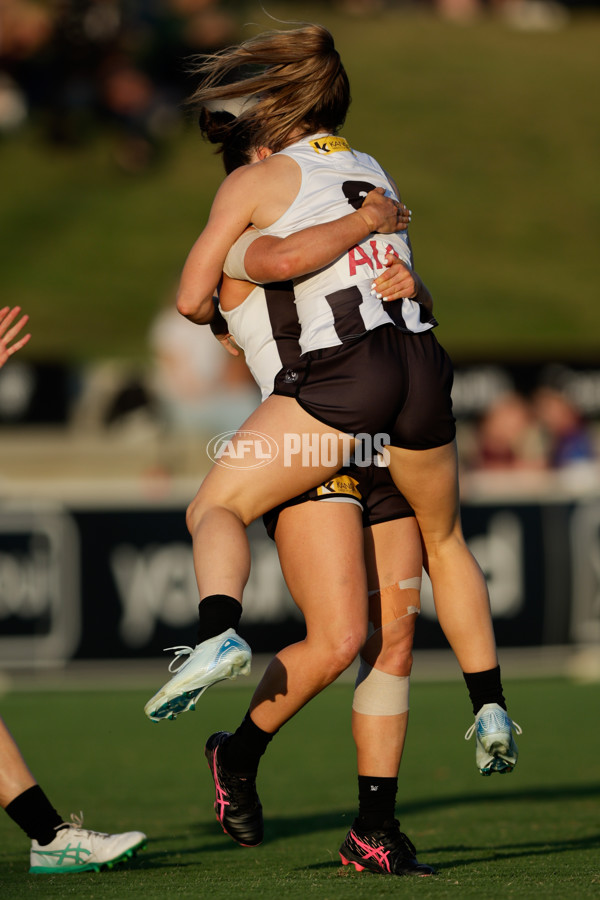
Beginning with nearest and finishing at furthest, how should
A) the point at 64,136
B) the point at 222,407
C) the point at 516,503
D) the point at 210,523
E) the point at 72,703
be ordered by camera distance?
the point at 210,523 → the point at 72,703 → the point at 516,503 → the point at 222,407 → the point at 64,136

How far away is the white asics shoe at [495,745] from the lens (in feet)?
11.1

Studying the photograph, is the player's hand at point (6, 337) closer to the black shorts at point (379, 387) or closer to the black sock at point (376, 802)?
the black shorts at point (379, 387)

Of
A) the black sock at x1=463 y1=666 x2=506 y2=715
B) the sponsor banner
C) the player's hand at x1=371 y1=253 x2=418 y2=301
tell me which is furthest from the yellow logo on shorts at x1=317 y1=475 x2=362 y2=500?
the sponsor banner

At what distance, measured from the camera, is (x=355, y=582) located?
11.1ft

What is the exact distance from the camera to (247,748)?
139 inches

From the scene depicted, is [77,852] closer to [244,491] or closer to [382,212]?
[244,491]

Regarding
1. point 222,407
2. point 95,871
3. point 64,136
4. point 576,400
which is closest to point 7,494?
point 222,407

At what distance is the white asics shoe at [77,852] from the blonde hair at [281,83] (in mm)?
2018

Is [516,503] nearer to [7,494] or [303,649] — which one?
[7,494]

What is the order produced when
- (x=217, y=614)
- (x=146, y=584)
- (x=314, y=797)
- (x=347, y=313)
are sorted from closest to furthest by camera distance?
(x=217, y=614) → (x=347, y=313) → (x=314, y=797) → (x=146, y=584)

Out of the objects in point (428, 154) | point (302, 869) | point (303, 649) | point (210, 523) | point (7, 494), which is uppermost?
point (210, 523)

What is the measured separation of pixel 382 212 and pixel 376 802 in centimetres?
164

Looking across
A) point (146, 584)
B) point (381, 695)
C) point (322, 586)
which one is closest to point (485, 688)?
point (381, 695)

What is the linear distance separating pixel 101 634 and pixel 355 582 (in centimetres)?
590
